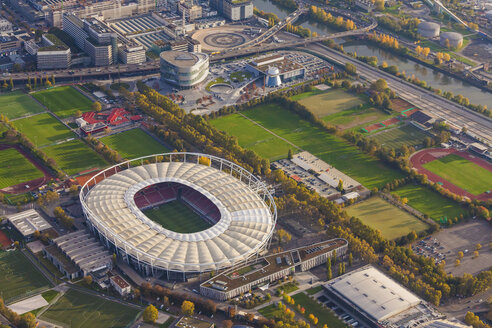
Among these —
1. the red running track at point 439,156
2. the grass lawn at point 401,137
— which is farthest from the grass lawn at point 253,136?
the red running track at point 439,156

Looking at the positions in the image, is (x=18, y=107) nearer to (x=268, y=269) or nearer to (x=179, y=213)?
(x=179, y=213)

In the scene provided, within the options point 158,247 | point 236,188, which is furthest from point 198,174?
point 158,247

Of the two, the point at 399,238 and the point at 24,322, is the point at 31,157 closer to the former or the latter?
the point at 24,322

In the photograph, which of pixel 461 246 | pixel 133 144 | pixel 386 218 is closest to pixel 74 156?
pixel 133 144

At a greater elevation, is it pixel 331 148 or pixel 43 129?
pixel 331 148

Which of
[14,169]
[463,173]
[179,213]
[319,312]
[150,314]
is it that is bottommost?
[319,312]

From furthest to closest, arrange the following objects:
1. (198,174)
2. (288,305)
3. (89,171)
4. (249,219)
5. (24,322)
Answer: (89,171), (198,174), (249,219), (288,305), (24,322)
